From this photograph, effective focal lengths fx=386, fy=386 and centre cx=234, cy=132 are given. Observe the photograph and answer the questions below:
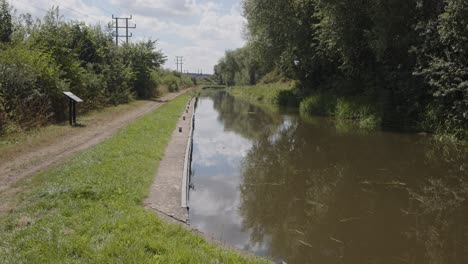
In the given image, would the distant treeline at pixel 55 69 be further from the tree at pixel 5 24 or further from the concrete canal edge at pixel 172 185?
the concrete canal edge at pixel 172 185

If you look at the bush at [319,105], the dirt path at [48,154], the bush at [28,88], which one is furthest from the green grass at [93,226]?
the bush at [319,105]

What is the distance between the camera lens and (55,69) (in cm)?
1619

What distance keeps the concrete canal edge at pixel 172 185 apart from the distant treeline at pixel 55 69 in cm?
537

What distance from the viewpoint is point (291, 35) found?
26016mm

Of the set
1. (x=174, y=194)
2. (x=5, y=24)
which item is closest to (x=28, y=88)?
(x=5, y=24)

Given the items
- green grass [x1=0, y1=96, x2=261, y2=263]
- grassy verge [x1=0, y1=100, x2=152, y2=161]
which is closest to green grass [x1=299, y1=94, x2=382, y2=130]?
grassy verge [x1=0, y1=100, x2=152, y2=161]

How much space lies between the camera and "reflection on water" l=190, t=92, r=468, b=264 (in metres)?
5.52

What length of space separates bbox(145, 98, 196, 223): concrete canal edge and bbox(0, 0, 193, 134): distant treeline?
5.37 meters

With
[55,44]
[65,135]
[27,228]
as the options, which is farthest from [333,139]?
[55,44]

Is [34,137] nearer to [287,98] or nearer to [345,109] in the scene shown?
[345,109]

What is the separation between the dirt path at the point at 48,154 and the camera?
25.5 ft

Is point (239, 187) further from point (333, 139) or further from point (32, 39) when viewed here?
point (32, 39)

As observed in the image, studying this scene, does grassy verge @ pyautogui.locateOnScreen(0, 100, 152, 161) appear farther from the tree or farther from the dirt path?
the tree

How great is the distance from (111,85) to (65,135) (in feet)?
46.7
